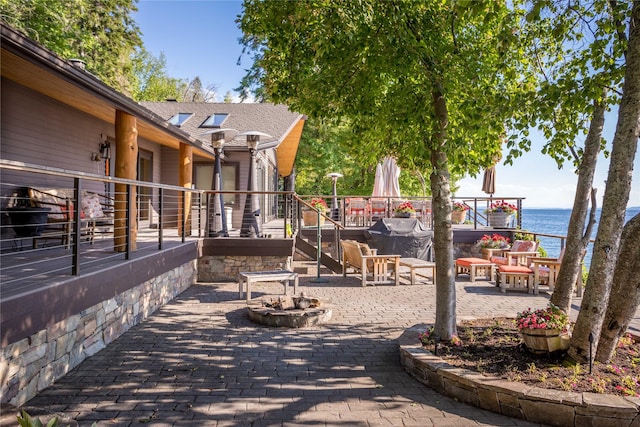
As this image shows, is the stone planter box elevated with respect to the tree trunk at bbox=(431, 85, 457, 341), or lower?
lower

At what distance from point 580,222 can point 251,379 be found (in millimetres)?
4295

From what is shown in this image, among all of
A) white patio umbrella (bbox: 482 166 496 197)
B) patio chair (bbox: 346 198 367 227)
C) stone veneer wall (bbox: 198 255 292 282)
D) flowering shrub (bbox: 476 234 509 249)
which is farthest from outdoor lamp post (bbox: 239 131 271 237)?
white patio umbrella (bbox: 482 166 496 197)

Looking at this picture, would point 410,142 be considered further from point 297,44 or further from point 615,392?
point 615,392

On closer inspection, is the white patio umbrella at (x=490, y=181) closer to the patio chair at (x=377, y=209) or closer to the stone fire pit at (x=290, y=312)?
the patio chair at (x=377, y=209)

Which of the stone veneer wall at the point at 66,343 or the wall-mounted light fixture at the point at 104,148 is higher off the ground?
the wall-mounted light fixture at the point at 104,148

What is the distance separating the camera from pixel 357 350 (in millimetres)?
5457

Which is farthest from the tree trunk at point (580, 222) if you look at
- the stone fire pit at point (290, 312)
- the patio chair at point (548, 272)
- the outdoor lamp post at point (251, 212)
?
the outdoor lamp post at point (251, 212)

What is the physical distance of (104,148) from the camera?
10.6 m

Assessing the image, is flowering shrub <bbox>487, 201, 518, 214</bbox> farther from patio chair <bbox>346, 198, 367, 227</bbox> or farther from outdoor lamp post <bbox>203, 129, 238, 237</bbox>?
outdoor lamp post <bbox>203, 129, 238, 237</bbox>

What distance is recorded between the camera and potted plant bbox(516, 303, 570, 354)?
439 cm

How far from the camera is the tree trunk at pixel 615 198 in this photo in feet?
13.3

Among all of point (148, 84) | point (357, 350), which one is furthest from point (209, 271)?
point (148, 84)

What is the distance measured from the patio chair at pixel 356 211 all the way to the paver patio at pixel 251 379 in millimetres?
8514

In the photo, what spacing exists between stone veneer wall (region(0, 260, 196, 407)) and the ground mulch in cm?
378
